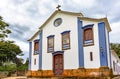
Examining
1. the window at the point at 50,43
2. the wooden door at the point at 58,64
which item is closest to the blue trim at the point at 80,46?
the wooden door at the point at 58,64

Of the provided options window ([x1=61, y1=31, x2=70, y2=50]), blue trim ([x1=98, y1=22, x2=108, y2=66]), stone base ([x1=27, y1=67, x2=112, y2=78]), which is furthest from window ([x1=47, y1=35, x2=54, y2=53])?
blue trim ([x1=98, y1=22, x2=108, y2=66])

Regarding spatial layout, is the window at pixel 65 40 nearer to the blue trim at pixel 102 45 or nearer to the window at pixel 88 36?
the window at pixel 88 36

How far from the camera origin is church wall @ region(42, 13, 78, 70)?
881 inches

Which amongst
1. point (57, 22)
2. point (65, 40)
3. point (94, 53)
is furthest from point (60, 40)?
point (94, 53)

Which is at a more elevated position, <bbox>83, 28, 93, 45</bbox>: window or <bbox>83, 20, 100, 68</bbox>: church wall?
<bbox>83, 28, 93, 45</bbox>: window

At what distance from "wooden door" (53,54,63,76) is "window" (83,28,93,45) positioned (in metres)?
4.03

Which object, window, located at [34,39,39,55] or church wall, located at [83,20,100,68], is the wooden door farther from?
church wall, located at [83,20,100,68]

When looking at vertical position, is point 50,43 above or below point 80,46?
above

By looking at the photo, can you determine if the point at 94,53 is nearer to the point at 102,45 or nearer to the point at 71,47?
the point at 102,45

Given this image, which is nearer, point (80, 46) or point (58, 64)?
point (80, 46)

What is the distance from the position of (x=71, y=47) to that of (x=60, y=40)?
2.14m

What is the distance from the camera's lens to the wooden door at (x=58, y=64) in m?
23.5

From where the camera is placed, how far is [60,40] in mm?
24203

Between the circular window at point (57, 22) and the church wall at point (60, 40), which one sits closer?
the church wall at point (60, 40)
